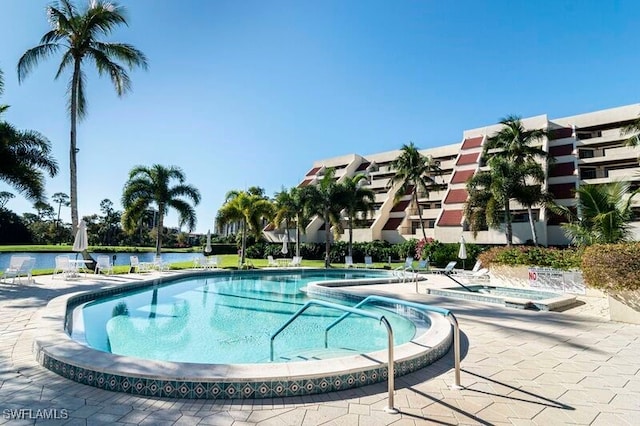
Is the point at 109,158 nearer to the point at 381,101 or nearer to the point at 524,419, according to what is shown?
the point at 381,101

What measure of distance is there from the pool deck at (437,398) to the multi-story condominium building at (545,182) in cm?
2683

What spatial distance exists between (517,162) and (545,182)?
6.65 meters

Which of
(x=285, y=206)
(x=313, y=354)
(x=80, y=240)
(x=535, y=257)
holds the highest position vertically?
(x=285, y=206)

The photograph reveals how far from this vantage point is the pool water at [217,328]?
6754mm

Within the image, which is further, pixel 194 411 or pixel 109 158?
pixel 109 158

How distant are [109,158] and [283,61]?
12481mm

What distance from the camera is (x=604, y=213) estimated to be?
10766mm

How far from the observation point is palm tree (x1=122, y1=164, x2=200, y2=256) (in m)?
23.8

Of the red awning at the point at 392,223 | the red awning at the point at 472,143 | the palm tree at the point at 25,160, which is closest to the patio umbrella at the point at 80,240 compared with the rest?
the palm tree at the point at 25,160

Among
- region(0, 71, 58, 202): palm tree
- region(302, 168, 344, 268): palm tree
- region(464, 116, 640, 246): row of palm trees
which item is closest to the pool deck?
region(464, 116, 640, 246): row of palm trees

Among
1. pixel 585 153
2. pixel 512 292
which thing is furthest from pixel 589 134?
pixel 512 292

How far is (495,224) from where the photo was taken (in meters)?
26.5

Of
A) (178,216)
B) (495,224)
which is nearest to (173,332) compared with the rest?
(178,216)

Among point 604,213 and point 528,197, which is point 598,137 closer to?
point 528,197
